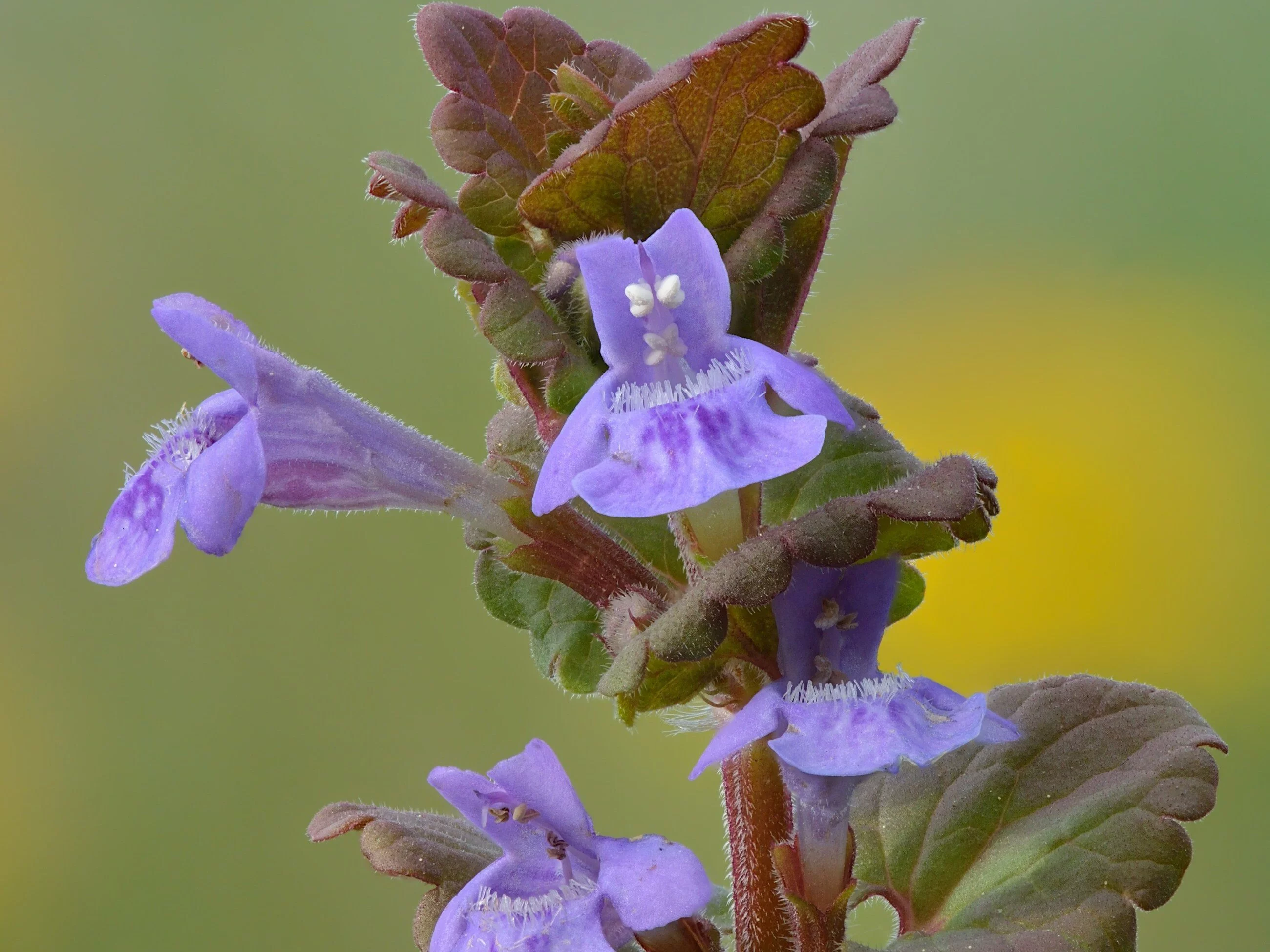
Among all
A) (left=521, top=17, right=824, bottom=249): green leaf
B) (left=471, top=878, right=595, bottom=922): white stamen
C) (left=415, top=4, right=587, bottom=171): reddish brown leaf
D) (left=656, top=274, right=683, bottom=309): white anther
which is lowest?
(left=471, top=878, right=595, bottom=922): white stamen

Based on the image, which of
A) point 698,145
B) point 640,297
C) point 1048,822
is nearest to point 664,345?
point 640,297

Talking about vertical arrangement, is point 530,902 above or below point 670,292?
below

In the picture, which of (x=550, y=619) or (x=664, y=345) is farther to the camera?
(x=550, y=619)

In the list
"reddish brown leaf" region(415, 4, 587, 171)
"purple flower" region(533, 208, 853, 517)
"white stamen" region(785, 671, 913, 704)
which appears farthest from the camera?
"reddish brown leaf" region(415, 4, 587, 171)

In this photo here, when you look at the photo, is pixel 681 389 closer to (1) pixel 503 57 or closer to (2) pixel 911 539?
(2) pixel 911 539

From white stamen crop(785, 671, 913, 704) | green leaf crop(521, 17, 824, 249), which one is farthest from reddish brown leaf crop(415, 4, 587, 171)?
white stamen crop(785, 671, 913, 704)

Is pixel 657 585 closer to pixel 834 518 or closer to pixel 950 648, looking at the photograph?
pixel 834 518

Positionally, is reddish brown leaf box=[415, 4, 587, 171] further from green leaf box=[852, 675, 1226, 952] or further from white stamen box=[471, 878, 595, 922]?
green leaf box=[852, 675, 1226, 952]

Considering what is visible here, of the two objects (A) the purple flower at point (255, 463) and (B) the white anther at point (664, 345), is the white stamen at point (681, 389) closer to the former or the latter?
A: (B) the white anther at point (664, 345)
